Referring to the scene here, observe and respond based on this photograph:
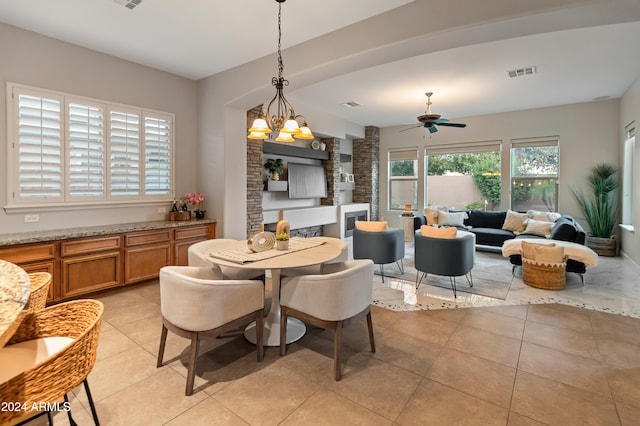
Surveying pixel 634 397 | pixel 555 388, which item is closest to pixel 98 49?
pixel 555 388

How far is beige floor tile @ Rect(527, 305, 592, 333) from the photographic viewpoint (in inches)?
126

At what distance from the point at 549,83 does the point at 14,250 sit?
772 cm

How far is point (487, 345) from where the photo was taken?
Answer: 2.82 meters

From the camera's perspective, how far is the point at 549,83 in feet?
17.8

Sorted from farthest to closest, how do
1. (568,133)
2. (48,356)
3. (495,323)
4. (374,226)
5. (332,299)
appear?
(568,133), (374,226), (495,323), (332,299), (48,356)

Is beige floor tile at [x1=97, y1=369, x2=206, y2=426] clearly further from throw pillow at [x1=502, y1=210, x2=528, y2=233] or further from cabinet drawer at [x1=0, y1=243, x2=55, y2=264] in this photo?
throw pillow at [x1=502, y1=210, x2=528, y2=233]

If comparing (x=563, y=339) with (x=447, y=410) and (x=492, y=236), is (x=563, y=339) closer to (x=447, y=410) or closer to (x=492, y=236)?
(x=447, y=410)

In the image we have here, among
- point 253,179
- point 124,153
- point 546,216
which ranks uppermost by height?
point 124,153

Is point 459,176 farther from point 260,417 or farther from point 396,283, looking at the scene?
point 260,417

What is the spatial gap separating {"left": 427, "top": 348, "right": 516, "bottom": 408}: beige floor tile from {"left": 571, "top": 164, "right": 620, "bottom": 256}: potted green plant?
18.3 ft

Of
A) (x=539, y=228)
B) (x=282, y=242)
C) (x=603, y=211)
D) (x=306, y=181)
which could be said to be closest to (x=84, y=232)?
(x=282, y=242)

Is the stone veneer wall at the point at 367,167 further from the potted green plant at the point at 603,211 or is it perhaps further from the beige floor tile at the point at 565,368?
the beige floor tile at the point at 565,368

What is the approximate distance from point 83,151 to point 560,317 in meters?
5.88

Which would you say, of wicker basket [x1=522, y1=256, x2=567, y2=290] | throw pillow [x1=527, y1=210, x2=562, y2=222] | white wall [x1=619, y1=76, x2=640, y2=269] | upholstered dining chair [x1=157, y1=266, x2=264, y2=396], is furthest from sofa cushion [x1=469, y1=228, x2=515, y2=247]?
upholstered dining chair [x1=157, y1=266, x2=264, y2=396]
